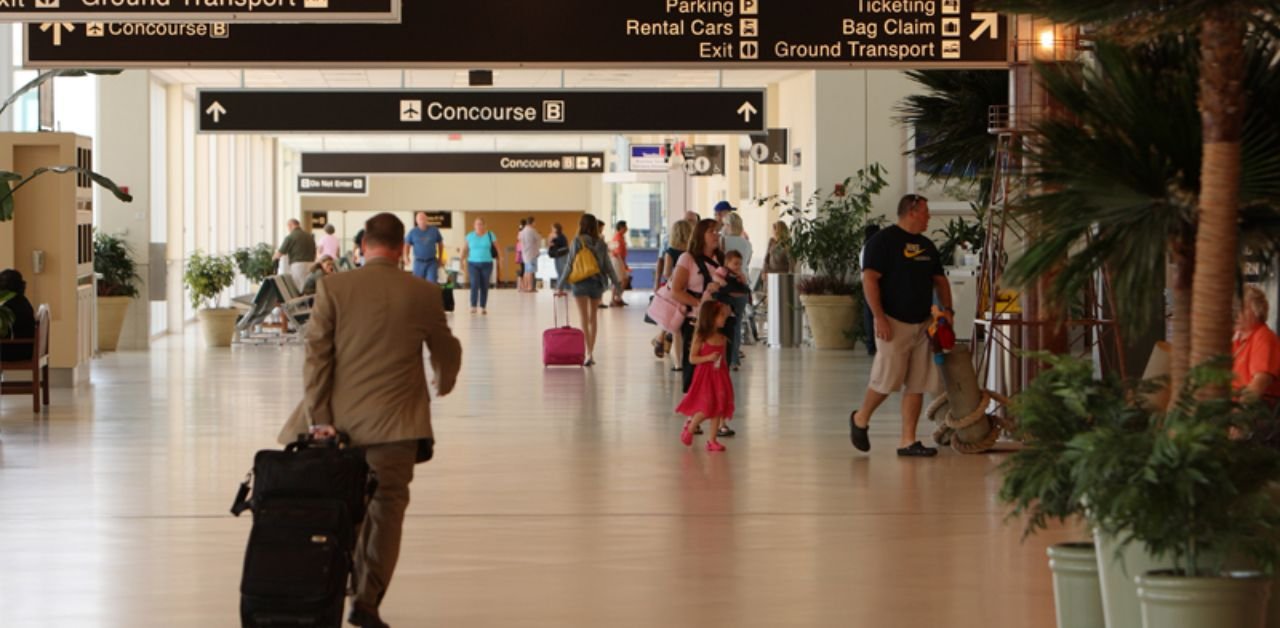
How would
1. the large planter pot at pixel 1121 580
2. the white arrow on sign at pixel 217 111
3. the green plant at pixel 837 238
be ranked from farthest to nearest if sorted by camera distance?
the green plant at pixel 837 238, the white arrow on sign at pixel 217 111, the large planter pot at pixel 1121 580

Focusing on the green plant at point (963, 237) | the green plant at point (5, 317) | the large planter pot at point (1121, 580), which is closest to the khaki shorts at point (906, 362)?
the large planter pot at point (1121, 580)

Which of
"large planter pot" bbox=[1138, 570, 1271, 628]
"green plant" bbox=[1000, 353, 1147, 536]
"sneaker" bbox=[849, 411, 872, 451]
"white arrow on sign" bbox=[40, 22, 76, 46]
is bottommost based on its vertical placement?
"sneaker" bbox=[849, 411, 872, 451]

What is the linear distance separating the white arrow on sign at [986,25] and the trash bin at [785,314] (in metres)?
8.86

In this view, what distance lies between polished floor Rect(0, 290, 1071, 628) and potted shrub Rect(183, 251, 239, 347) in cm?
590

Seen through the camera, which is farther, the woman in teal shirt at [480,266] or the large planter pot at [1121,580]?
the woman in teal shirt at [480,266]

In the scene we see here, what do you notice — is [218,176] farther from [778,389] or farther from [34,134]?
[778,389]

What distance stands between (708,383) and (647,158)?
19878mm

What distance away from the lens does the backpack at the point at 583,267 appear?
1655 cm

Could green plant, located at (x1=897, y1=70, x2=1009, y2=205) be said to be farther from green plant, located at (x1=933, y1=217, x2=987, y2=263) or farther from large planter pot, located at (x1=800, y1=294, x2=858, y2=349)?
large planter pot, located at (x1=800, y1=294, x2=858, y2=349)

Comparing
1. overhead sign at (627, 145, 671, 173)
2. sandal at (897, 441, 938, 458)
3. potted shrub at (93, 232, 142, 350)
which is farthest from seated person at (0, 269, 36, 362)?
overhead sign at (627, 145, 671, 173)

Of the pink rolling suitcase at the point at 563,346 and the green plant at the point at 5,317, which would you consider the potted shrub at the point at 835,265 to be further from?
the green plant at the point at 5,317

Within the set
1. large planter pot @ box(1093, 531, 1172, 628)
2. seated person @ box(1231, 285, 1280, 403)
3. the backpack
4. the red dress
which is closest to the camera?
large planter pot @ box(1093, 531, 1172, 628)

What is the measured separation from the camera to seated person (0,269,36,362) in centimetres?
1234

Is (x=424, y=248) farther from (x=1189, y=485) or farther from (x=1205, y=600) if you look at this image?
(x=1189, y=485)
